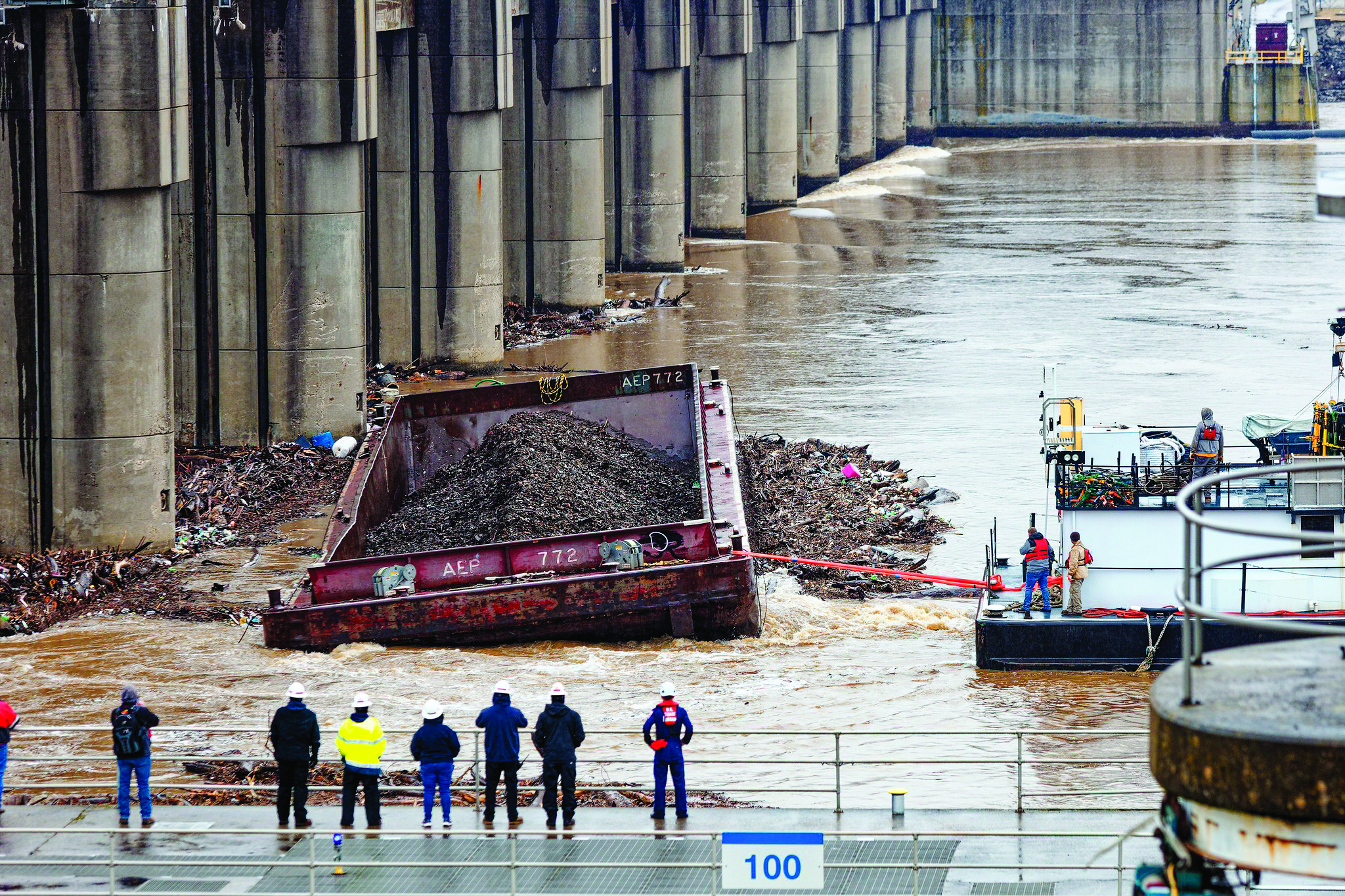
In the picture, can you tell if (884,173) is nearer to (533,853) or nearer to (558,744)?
(558,744)

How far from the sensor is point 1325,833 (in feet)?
20.8

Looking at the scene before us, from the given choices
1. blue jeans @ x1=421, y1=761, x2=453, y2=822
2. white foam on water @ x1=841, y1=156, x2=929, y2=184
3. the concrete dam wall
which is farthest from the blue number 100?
the concrete dam wall

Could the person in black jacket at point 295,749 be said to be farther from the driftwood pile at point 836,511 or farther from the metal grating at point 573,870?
the driftwood pile at point 836,511

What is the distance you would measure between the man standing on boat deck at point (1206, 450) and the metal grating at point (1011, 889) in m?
10.1

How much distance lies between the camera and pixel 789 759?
18.2 meters

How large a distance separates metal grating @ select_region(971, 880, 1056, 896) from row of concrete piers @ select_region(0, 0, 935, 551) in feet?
52.6

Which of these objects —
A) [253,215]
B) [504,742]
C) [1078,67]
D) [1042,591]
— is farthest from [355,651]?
[1078,67]

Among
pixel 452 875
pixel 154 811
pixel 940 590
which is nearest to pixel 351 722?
pixel 452 875

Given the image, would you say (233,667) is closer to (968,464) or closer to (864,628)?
(864,628)

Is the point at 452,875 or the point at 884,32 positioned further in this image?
the point at 884,32

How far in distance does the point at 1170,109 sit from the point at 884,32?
15.7 meters

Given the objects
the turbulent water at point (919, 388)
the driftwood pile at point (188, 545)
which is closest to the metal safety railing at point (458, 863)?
the turbulent water at point (919, 388)

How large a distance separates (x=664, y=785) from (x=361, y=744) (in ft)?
7.68

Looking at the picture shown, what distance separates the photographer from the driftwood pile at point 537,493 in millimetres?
24188
